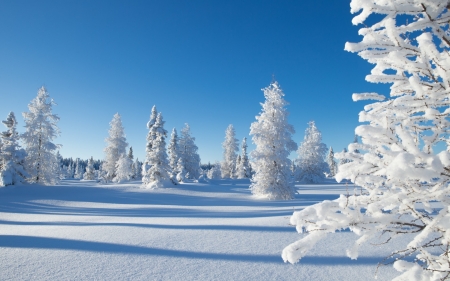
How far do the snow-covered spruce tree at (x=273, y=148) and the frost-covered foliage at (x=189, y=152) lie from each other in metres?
25.4

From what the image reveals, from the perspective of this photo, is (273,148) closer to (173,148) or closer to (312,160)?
(312,160)

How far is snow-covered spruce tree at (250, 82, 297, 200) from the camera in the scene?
17.9 metres

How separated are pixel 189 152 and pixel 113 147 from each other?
1240 cm

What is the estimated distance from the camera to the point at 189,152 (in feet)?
141

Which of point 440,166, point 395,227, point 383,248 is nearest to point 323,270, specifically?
point 383,248

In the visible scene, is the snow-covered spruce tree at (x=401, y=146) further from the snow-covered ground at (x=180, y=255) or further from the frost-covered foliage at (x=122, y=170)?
the frost-covered foliage at (x=122, y=170)

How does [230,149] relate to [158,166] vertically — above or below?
above

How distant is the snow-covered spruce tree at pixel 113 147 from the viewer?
38438mm

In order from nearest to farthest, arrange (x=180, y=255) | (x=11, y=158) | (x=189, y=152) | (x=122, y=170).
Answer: (x=180, y=255)
(x=11, y=158)
(x=122, y=170)
(x=189, y=152)

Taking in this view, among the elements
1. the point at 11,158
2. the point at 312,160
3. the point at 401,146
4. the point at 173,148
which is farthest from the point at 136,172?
the point at 401,146

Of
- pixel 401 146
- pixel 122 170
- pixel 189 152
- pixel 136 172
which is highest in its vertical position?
pixel 189 152

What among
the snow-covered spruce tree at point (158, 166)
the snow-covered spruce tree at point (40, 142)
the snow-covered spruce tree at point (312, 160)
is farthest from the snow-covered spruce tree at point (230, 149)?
the snow-covered spruce tree at point (40, 142)

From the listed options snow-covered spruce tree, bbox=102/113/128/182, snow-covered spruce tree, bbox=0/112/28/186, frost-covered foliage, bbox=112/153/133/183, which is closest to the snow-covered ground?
snow-covered spruce tree, bbox=0/112/28/186

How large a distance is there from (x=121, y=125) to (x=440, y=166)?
139ft
